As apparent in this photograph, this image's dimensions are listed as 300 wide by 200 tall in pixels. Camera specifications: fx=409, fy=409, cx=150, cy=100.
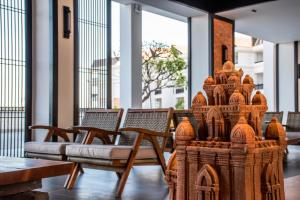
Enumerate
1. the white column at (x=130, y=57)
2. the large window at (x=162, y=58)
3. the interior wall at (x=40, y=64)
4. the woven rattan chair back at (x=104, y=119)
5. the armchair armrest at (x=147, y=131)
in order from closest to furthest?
1. the armchair armrest at (x=147, y=131)
2. the woven rattan chair back at (x=104, y=119)
3. the interior wall at (x=40, y=64)
4. the white column at (x=130, y=57)
5. the large window at (x=162, y=58)

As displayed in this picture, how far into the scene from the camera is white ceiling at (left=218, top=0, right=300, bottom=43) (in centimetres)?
723

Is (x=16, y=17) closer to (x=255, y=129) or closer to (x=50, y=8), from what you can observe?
(x=50, y=8)

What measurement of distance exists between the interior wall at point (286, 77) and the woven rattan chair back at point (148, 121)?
7.16 meters

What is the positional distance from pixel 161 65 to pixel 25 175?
8469mm

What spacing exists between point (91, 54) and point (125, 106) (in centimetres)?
122

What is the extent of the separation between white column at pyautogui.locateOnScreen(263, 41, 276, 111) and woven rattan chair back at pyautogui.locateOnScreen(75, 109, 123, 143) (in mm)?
7186

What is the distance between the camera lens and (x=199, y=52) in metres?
7.82

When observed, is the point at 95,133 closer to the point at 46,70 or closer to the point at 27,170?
the point at 46,70

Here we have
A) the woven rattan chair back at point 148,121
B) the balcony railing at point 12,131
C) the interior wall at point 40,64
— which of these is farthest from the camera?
the interior wall at point 40,64

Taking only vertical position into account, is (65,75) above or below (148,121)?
above

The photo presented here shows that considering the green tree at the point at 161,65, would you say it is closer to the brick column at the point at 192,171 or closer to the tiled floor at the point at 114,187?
the tiled floor at the point at 114,187

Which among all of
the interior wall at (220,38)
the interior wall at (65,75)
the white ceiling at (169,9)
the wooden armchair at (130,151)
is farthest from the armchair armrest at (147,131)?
the interior wall at (220,38)

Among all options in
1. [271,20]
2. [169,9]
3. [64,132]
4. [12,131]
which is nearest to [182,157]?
[64,132]

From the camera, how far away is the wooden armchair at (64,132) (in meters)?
3.90
